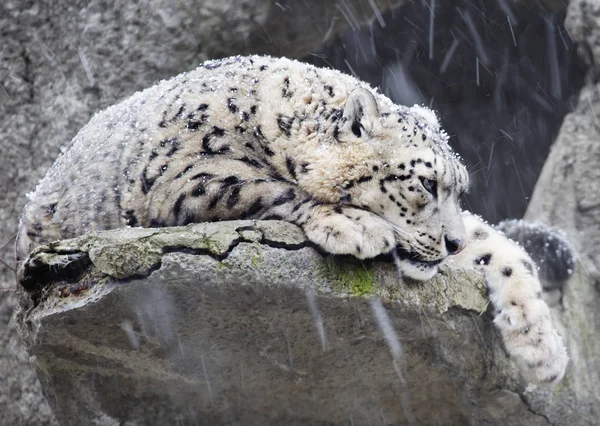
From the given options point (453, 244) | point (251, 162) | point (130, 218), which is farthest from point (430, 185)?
point (130, 218)

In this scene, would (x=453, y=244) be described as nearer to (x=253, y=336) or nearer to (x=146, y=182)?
(x=253, y=336)

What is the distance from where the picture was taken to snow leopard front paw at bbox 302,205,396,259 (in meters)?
2.25

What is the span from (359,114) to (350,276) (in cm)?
51

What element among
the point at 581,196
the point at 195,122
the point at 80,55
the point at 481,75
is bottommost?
the point at 581,196

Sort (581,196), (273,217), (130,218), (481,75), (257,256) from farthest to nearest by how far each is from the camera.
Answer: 1. (481,75)
2. (581,196)
3. (130,218)
4. (273,217)
5. (257,256)

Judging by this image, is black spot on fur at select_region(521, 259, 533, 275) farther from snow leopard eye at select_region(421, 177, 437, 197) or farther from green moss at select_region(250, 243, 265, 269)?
green moss at select_region(250, 243, 265, 269)

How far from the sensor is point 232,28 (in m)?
4.00

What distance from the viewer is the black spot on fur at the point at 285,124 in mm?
2576


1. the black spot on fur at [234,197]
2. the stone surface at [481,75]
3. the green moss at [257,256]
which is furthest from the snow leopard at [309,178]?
the stone surface at [481,75]

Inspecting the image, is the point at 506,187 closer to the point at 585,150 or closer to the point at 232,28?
the point at 585,150

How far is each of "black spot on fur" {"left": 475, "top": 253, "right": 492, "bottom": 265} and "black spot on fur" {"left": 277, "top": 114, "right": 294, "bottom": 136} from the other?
751 mm

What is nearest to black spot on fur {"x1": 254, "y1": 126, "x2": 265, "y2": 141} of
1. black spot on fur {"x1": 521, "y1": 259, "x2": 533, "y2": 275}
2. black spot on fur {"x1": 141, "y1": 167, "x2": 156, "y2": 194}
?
black spot on fur {"x1": 141, "y1": 167, "x2": 156, "y2": 194}

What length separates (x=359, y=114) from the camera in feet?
8.26

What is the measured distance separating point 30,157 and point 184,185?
1924mm
